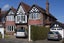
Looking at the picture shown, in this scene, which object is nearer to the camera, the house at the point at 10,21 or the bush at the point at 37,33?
the bush at the point at 37,33

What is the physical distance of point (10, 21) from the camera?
54.4m

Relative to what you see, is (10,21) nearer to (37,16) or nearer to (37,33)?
(37,16)

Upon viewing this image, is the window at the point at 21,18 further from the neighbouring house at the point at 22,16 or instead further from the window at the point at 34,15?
the window at the point at 34,15

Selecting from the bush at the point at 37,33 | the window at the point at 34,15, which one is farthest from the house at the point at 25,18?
the bush at the point at 37,33

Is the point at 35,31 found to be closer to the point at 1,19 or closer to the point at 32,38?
the point at 32,38

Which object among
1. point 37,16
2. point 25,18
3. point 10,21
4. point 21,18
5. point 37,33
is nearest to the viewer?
point 37,33

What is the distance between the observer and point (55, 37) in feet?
108

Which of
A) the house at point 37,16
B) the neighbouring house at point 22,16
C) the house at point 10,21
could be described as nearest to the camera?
the house at point 37,16

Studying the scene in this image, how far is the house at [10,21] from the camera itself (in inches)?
2114

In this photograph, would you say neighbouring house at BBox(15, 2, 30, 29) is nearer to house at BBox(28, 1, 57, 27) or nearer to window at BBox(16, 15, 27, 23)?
window at BBox(16, 15, 27, 23)

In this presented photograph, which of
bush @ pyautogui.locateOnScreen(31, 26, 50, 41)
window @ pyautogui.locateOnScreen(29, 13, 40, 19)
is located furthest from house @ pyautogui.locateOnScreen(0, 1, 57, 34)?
bush @ pyautogui.locateOnScreen(31, 26, 50, 41)

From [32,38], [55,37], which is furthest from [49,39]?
[32,38]

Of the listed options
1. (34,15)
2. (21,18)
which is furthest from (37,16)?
(21,18)

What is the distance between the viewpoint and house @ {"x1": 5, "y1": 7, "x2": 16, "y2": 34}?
53688mm
